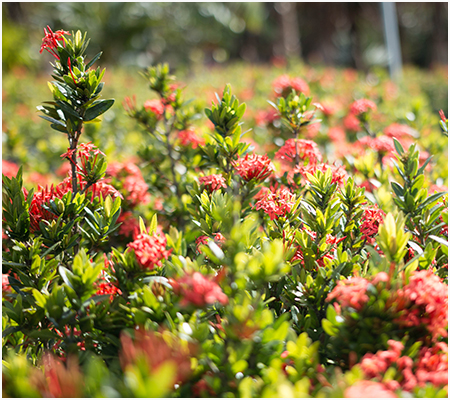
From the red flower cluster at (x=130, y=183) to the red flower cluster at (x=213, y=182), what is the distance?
0.60 m

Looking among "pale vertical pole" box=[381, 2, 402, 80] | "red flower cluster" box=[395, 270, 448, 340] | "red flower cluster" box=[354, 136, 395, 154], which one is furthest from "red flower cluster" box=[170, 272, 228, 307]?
"pale vertical pole" box=[381, 2, 402, 80]

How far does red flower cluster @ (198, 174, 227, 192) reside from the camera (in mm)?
1817

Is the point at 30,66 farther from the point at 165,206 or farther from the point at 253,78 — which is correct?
the point at 165,206

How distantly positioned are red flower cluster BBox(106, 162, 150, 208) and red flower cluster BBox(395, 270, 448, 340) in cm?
168

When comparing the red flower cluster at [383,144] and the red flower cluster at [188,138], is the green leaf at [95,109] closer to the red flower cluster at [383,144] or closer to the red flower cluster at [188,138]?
the red flower cluster at [188,138]

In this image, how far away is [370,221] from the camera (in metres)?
1.67

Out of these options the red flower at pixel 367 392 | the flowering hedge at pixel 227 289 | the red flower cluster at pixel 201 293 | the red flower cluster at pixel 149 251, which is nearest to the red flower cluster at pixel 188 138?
the flowering hedge at pixel 227 289

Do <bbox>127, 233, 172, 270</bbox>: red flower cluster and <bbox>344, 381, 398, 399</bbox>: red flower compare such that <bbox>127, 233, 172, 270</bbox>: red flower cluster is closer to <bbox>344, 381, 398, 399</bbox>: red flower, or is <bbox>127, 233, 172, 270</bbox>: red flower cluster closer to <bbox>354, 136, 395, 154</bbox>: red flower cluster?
<bbox>344, 381, 398, 399</bbox>: red flower

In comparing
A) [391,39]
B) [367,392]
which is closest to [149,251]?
[367,392]

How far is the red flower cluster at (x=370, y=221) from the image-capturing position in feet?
5.34

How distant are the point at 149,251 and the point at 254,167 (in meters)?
0.73

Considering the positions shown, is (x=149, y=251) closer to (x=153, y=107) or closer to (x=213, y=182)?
(x=213, y=182)

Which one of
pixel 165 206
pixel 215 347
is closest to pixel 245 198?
pixel 165 206

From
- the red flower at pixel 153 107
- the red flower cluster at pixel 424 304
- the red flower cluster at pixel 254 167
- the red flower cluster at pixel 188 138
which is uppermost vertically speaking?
the red flower at pixel 153 107
